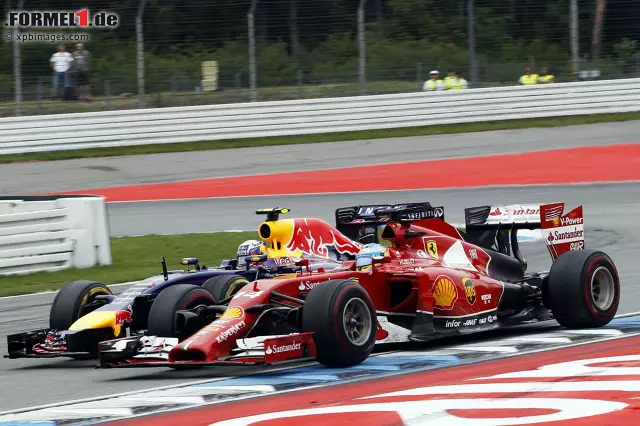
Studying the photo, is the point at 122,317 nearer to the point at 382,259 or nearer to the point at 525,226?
the point at 382,259

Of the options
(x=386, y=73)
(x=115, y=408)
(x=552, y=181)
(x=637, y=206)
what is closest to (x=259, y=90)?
(x=386, y=73)

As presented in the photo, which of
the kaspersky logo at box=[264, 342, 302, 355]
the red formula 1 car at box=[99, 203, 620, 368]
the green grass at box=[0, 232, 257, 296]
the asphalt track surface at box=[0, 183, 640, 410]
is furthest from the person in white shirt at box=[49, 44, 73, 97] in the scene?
the kaspersky logo at box=[264, 342, 302, 355]

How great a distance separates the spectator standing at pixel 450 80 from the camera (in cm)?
2825

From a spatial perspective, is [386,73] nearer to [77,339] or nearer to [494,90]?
[494,90]

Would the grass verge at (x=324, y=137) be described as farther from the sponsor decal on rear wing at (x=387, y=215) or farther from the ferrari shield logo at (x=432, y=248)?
the ferrari shield logo at (x=432, y=248)

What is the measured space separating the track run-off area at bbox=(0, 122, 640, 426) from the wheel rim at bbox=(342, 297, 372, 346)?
0.74 ft

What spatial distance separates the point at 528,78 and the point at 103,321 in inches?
841

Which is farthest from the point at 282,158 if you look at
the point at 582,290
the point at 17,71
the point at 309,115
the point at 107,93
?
the point at 582,290

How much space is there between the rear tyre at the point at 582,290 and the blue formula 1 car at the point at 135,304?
6.31 ft

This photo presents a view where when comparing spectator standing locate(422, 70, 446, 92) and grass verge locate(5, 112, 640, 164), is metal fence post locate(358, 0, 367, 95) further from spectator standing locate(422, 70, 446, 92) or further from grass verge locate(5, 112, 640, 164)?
spectator standing locate(422, 70, 446, 92)

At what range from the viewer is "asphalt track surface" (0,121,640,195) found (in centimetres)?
2370

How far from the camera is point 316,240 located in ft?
32.3

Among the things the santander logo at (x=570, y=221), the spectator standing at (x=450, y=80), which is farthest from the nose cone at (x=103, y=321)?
the spectator standing at (x=450, y=80)

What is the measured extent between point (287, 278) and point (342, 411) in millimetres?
2214
